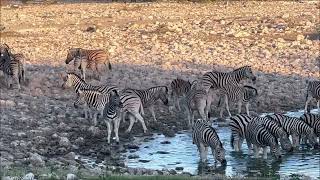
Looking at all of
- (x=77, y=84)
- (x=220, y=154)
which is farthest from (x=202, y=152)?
(x=77, y=84)

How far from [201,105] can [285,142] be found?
286 centimetres

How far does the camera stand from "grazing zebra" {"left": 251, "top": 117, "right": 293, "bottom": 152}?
14594 millimetres

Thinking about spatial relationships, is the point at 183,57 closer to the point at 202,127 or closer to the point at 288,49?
the point at 288,49

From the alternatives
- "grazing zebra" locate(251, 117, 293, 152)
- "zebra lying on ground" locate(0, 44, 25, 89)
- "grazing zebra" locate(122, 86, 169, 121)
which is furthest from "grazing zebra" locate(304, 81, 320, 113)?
"zebra lying on ground" locate(0, 44, 25, 89)

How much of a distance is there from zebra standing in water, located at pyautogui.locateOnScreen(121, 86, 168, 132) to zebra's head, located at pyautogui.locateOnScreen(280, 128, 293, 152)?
331 centimetres

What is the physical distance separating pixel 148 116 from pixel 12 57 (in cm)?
456

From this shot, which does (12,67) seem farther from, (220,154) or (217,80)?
(220,154)

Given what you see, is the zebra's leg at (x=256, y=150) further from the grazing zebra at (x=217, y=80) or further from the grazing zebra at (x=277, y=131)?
the grazing zebra at (x=217, y=80)

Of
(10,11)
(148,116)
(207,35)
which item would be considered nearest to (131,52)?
(207,35)

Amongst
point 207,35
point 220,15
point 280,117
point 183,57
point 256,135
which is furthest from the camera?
point 220,15

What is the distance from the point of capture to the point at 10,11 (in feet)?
152

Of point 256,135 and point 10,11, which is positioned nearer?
point 256,135

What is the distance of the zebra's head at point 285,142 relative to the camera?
14648 mm

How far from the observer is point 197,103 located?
17000 mm
